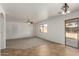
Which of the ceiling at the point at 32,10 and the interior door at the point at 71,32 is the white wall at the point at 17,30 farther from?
the interior door at the point at 71,32

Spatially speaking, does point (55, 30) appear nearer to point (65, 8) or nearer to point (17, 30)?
point (65, 8)

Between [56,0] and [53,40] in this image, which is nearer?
[56,0]

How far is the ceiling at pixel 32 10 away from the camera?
5.91 feet

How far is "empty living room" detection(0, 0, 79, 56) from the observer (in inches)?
71.5

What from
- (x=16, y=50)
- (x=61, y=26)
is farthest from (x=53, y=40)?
(x=16, y=50)

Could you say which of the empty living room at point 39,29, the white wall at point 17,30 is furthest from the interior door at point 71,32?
the white wall at point 17,30

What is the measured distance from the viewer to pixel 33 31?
1.98m

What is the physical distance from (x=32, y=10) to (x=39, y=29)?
1.31ft

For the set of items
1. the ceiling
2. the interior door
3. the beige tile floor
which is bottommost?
the beige tile floor

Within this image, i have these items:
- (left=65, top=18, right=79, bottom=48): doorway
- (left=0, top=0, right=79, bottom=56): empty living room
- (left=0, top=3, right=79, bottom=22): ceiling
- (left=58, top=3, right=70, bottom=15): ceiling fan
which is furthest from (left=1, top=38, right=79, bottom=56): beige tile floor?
(left=58, top=3, right=70, bottom=15): ceiling fan

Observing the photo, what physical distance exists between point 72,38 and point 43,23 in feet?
2.04

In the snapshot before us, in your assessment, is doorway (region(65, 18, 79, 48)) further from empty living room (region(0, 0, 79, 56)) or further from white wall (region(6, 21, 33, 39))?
white wall (region(6, 21, 33, 39))

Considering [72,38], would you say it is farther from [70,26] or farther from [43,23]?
[43,23]

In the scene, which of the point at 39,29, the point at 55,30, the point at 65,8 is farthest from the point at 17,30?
the point at 65,8
